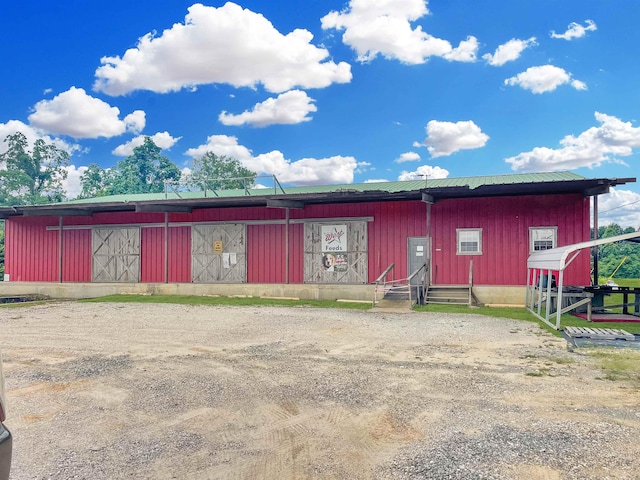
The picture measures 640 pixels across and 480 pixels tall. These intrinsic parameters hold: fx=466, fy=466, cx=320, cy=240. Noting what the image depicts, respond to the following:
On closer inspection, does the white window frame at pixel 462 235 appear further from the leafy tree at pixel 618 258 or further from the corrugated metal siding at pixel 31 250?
the leafy tree at pixel 618 258

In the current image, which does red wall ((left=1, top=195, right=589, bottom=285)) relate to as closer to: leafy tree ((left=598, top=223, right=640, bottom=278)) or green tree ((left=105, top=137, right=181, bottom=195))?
leafy tree ((left=598, top=223, right=640, bottom=278))

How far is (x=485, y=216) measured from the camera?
1684 cm

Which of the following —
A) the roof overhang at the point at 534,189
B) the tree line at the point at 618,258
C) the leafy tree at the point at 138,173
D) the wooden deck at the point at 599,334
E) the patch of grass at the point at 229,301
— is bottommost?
the patch of grass at the point at 229,301

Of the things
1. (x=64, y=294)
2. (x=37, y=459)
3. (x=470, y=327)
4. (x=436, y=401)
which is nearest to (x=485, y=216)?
(x=470, y=327)

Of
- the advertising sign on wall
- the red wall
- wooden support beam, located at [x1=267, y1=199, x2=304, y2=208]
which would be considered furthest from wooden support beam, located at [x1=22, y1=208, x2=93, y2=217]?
the advertising sign on wall

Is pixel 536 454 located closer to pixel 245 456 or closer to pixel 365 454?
pixel 365 454

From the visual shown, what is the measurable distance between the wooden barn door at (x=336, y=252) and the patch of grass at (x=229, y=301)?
1.98 metres

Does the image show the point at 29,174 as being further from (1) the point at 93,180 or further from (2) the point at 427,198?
(2) the point at 427,198

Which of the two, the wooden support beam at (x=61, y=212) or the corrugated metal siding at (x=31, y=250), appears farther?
the corrugated metal siding at (x=31, y=250)

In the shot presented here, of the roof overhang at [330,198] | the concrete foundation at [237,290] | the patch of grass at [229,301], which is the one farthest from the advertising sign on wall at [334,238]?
the patch of grass at [229,301]

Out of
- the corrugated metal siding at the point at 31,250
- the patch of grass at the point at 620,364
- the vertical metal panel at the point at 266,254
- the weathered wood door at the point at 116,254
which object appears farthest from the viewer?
the corrugated metal siding at the point at 31,250

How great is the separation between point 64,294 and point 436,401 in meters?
19.7

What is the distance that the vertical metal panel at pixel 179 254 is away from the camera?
66.6 feet

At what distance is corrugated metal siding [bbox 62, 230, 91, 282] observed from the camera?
2167 cm
